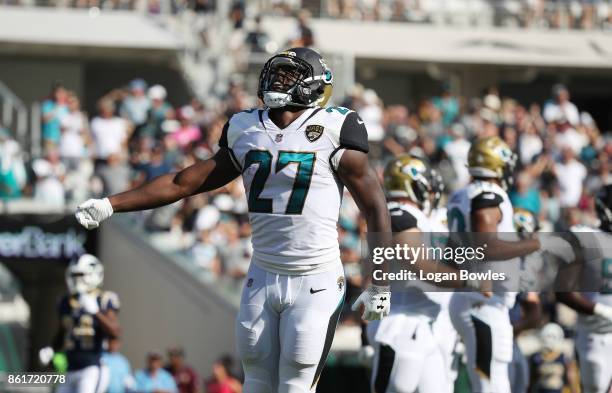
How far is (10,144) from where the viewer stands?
17.4 metres

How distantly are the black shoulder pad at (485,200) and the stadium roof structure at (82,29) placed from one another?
15658 millimetres

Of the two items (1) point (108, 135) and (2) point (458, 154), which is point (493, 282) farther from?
(1) point (108, 135)

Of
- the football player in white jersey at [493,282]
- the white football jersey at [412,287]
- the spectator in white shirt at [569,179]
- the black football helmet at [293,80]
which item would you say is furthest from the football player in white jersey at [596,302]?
the spectator in white shirt at [569,179]

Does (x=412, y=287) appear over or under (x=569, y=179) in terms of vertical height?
under

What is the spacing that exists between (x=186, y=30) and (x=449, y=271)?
15486 mm

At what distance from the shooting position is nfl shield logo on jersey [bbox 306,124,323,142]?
623 centimetres

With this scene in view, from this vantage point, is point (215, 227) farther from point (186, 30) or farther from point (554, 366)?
point (186, 30)

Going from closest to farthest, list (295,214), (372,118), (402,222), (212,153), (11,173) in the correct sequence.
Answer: (295,214) → (402,222) → (212,153) → (372,118) → (11,173)

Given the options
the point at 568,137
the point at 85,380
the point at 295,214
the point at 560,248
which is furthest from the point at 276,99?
the point at 568,137

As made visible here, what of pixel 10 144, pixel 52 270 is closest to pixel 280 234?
pixel 10 144

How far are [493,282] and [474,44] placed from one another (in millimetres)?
18010

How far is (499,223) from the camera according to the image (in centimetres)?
822

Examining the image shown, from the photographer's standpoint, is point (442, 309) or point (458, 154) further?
point (458, 154)

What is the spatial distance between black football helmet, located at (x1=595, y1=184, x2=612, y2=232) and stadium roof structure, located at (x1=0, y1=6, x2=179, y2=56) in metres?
15.5
